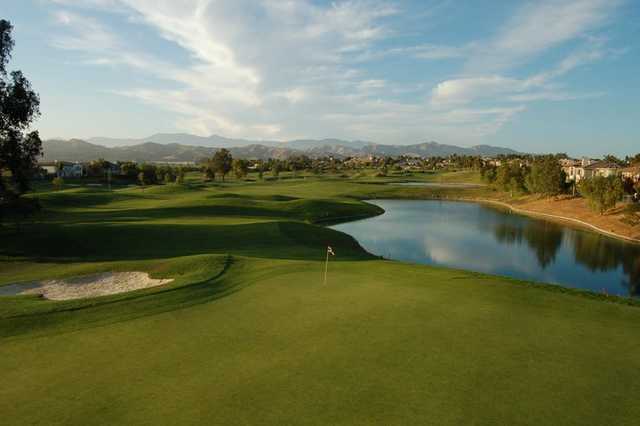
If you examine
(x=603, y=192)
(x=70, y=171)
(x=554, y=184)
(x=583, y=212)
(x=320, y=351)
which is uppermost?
(x=70, y=171)

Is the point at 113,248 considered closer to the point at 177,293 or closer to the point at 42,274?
the point at 42,274

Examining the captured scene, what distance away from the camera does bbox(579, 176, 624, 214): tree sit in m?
65.8

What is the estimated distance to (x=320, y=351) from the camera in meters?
11.0

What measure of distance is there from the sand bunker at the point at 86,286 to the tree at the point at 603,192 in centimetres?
7112

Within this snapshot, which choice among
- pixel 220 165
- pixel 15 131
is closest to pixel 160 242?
A: pixel 15 131

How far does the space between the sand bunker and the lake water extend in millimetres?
28518

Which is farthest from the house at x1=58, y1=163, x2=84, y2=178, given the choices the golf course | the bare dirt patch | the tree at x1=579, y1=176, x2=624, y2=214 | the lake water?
the tree at x1=579, y1=176, x2=624, y2=214

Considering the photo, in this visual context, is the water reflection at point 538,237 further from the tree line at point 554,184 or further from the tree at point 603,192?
the tree line at point 554,184

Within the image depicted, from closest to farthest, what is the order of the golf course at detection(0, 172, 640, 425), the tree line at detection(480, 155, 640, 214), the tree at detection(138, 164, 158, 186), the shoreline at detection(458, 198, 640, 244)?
the golf course at detection(0, 172, 640, 425)
the shoreline at detection(458, 198, 640, 244)
the tree line at detection(480, 155, 640, 214)
the tree at detection(138, 164, 158, 186)

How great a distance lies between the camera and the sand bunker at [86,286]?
18734 millimetres

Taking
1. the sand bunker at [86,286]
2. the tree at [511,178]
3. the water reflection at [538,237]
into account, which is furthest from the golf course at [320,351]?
the tree at [511,178]

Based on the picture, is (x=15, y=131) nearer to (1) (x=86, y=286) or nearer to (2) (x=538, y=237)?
(1) (x=86, y=286)

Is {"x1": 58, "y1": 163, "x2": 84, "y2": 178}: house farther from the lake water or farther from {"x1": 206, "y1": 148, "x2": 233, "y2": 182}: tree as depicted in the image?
the lake water

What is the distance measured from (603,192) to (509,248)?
29.4m
